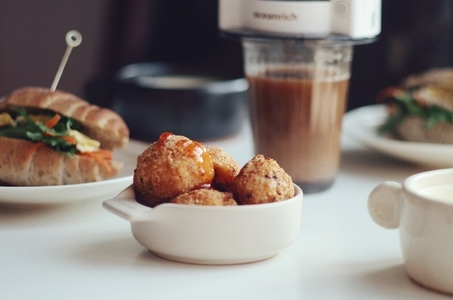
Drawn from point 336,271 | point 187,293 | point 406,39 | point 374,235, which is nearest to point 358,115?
point 406,39

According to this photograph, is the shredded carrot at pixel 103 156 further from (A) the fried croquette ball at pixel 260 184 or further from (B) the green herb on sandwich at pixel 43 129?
(A) the fried croquette ball at pixel 260 184

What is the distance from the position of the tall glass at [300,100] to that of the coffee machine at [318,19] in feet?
0.07

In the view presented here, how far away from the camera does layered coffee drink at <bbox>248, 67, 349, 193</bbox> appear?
1622 millimetres

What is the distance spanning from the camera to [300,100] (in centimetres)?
162

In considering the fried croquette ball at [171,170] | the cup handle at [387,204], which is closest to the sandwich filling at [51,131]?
the fried croquette ball at [171,170]

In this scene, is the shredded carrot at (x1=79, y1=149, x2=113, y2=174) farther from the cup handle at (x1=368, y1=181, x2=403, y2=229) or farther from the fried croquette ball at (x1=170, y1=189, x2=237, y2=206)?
the cup handle at (x1=368, y1=181, x2=403, y2=229)

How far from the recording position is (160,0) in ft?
9.36

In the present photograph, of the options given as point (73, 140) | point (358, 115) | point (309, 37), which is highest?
point (309, 37)

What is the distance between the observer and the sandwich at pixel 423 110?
6.19ft

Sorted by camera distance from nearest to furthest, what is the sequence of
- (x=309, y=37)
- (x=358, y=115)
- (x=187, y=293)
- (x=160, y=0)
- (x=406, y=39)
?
(x=187, y=293)
(x=309, y=37)
(x=358, y=115)
(x=406, y=39)
(x=160, y=0)

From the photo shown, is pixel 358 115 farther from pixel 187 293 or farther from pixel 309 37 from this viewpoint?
pixel 187 293

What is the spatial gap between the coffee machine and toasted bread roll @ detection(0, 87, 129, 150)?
0.29 meters

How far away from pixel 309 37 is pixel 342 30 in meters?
0.07

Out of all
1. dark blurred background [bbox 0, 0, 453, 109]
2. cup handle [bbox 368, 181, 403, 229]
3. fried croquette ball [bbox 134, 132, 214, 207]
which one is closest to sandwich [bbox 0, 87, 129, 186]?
fried croquette ball [bbox 134, 132, 214, 207]
